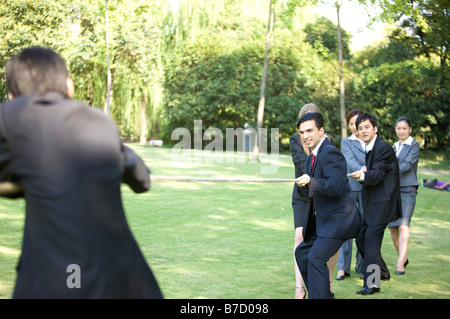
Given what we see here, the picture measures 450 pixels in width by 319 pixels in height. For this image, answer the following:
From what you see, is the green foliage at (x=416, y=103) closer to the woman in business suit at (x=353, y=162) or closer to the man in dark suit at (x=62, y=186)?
the woman in business suit at (x=353, y=162)

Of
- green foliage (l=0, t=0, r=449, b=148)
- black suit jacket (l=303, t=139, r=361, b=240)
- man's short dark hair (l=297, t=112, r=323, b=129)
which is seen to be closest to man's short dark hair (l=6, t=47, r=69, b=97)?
black suit jacket (l=303, t=139, r=361, b=240)

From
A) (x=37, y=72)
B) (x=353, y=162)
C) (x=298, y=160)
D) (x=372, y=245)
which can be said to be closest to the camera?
(x=37, y=72)

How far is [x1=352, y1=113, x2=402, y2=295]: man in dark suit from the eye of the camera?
7.10 m

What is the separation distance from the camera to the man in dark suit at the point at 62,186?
2.58m

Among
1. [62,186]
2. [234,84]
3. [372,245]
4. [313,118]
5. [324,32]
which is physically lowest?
[372,245]

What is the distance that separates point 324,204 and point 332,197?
11cm

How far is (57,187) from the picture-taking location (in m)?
2.57

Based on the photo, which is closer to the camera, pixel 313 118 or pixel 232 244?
pixel 313 118

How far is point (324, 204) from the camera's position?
562 centimetres

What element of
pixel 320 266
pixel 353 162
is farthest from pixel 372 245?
pixel 320 266

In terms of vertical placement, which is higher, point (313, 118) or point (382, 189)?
point (313, 118)

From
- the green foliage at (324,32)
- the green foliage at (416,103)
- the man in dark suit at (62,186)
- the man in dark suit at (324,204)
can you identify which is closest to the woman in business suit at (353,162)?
the man in dark suit at (324,204)

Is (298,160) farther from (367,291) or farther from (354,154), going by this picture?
(367,291)

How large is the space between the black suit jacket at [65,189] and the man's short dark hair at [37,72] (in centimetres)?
8
